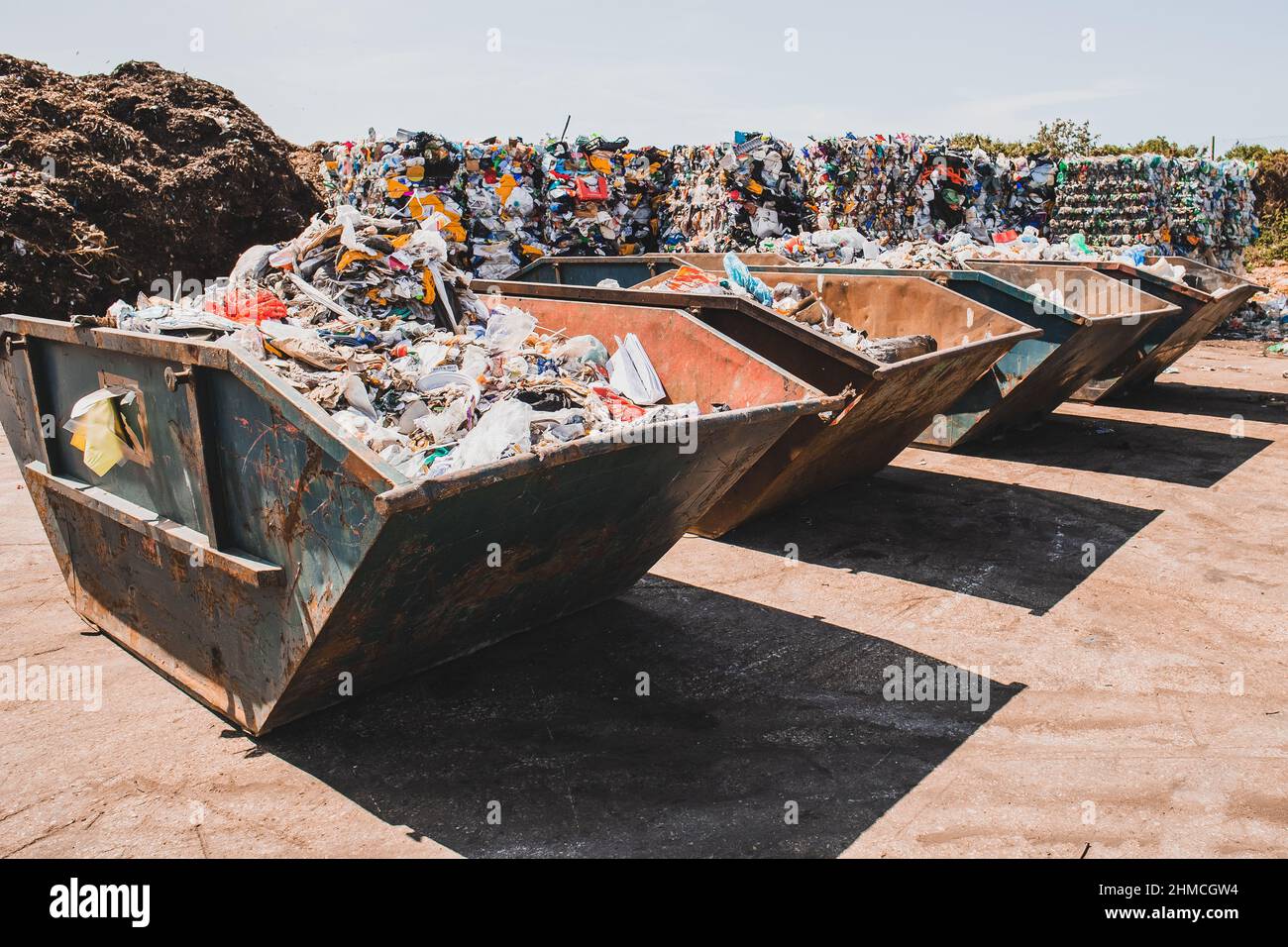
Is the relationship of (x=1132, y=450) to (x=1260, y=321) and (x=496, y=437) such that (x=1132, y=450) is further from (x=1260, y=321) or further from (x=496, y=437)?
(x=1260, y=321)

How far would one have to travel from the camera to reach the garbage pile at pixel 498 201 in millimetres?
9516

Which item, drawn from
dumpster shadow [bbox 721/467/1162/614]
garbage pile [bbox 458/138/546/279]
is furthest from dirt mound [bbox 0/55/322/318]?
dumpster shadow [bbox 721/467/1162/614]

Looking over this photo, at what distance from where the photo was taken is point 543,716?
341cm

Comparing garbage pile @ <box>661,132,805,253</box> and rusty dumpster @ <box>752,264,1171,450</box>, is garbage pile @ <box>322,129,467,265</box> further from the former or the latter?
rusty dumpster @ <box>752,264,1171,450</box>

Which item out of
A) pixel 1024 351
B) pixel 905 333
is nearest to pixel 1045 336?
pixel 1024 351

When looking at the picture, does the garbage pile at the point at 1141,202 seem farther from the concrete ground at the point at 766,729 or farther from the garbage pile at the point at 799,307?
the concrete ground at the point at 766,729

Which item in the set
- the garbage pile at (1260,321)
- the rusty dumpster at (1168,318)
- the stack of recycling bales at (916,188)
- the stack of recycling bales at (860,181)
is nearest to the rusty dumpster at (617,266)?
the rusty dumpster at (1168,318)

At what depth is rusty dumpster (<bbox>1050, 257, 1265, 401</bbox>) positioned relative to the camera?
26.3ft

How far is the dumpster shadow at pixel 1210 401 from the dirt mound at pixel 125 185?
341 inches

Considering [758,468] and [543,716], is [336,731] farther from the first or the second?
[758,468]

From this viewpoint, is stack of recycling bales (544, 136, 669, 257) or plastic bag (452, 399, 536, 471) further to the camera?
stack of recycling bales (544, 136, 669, 257)

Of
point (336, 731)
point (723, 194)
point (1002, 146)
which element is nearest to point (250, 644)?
point (336, 731)

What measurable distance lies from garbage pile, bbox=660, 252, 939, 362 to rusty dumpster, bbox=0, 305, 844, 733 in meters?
1.50
